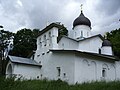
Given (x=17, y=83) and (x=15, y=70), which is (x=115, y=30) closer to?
(x=15, y=70)

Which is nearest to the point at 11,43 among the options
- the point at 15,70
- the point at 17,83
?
the point at 15,70

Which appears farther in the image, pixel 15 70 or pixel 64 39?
pixel 64 39

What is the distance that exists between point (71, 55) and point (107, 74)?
20.9 ft

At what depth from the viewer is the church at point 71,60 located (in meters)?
24.7

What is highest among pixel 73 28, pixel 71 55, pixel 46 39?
pixel 73 28

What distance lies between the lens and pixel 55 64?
2667 centimetres

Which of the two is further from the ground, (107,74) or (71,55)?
(71,55)

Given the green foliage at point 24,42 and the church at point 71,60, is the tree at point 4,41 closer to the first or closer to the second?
the green foliage at point 24,42

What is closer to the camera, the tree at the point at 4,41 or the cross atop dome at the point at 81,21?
the cross atop dome at the point at 81,21

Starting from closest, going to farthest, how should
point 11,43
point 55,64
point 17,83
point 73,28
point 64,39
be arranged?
point 17,83, point 55,64, point 64,39, point 73,28, point 11,43

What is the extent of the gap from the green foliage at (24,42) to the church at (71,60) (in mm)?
11556

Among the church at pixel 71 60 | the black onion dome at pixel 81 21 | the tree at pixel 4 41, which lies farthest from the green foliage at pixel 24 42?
the black onion dome at pixel 81 21

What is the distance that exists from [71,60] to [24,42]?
23.6 metres

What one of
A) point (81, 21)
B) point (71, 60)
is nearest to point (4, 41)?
point (81, 21)
